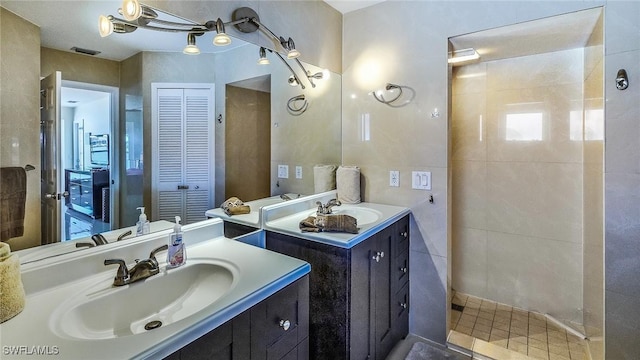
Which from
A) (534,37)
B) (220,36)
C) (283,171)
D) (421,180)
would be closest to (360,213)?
(421,180)

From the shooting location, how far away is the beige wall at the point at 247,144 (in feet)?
5.15

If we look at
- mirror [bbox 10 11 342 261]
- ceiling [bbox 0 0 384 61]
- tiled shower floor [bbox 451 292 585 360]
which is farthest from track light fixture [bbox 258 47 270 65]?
tiled shower floor [bbox 451 292 585 360]

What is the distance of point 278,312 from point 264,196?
87 cm

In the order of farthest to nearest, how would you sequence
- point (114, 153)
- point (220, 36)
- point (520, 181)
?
point (520, 181), point (220, 36), point (114, 153)

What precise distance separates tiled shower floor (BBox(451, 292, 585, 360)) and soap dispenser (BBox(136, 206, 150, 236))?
2144 mm

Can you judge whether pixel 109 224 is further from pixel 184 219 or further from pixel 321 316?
pixel 321 316

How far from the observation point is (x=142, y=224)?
123 cm

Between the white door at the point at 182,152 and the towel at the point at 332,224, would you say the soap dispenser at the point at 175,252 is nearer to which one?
the white door at the point at 182,152

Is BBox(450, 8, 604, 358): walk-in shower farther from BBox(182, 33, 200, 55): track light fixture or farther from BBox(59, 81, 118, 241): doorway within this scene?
BBox(59, 81, 118, 241): doorway

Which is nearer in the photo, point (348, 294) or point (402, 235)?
point (348, 294)

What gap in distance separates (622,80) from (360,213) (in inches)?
58.6

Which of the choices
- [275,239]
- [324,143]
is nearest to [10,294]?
[275,239]

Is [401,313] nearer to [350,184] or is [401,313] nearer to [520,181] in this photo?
[350,184]

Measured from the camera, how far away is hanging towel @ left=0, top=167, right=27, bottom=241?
885 mm
